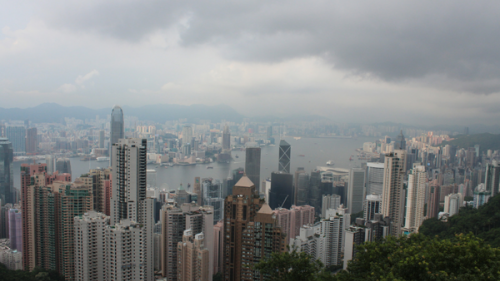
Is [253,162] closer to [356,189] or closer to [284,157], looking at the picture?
[284,157]

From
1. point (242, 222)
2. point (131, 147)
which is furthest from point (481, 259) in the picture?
point (131, 147)

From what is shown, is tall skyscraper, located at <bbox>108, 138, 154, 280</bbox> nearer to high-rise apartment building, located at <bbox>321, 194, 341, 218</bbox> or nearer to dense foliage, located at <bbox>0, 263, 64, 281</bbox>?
dense foliage, located at <bbox>0, 263, 64, 281</bbox>

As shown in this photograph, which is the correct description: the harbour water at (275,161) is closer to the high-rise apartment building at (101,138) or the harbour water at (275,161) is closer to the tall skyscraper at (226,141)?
the tall skyscraper at (226,141)

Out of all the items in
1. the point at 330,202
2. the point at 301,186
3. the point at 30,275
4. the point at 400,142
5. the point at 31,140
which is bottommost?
the point at 30,275

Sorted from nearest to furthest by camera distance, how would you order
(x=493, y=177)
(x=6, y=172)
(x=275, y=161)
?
(x=493, y=177)
(x=6, y=172)
(x=275, y=161)

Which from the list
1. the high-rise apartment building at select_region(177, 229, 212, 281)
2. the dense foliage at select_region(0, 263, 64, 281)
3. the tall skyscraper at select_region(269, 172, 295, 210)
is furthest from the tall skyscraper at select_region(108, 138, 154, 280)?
the tall skyscraper at select_region(269, 172, 295, 210)

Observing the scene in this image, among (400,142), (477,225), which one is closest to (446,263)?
(477,225)
